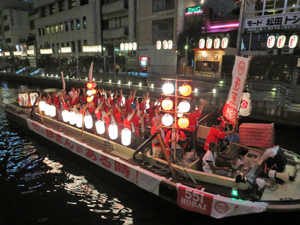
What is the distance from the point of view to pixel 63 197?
7852 mm

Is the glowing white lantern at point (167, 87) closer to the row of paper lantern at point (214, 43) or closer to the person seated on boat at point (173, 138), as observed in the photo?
the person seated on boat at point (173, 138)

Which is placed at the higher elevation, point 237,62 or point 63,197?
point 237,62

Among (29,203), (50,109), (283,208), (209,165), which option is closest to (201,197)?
(209,165)

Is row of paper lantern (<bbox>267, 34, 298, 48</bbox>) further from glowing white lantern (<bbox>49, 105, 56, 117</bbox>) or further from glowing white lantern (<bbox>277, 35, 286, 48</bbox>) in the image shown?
glowing white lantern (<bbox>49, 105, 56, 117</bbox>)

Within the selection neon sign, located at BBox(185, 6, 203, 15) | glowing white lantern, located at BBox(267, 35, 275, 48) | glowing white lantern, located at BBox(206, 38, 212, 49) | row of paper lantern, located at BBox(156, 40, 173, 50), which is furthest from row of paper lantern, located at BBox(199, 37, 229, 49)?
neon sign, located at BBox(185, 6, 203, 15)

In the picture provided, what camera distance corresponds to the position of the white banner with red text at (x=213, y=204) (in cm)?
528

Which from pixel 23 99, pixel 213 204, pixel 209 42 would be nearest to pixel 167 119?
pixel 213 204

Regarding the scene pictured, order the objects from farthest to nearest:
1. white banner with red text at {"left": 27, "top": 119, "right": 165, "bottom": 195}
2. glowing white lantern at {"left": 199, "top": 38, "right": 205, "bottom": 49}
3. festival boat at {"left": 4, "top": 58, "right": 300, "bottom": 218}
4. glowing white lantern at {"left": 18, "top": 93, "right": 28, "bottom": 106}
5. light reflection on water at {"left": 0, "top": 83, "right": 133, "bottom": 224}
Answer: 1. glowing white lantern at {"left": 199, "top": 38, "right": 205, "bottom": 49}
2. glowing white lantern at {"left": 18, "top": 93, "right": 28, "bottom": 106}
3. light reflection on water at {"left": 0, "top": 83, "right": 133, "bottom": 224}
4. white banner with red text at {"left": 27, "top": 119, "right": 165, "bottom": 195}
5. festival boat at {"left": 4, "top": 58, "right": 300, "bottom": 218}

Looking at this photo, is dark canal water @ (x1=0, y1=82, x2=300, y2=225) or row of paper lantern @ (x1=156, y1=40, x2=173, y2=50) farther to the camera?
row of paper lantern @ (x1=156, y1=40, x2=173, y2=50)

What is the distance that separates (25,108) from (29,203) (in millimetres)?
9240

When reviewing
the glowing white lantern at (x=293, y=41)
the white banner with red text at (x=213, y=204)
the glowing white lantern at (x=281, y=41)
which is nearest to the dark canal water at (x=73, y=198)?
the white banner with red text at (x=213, y=204)

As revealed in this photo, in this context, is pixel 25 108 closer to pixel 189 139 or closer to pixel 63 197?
pixel 63 197

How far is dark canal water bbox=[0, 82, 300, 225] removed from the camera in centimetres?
671

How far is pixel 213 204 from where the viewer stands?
5.60 metres
